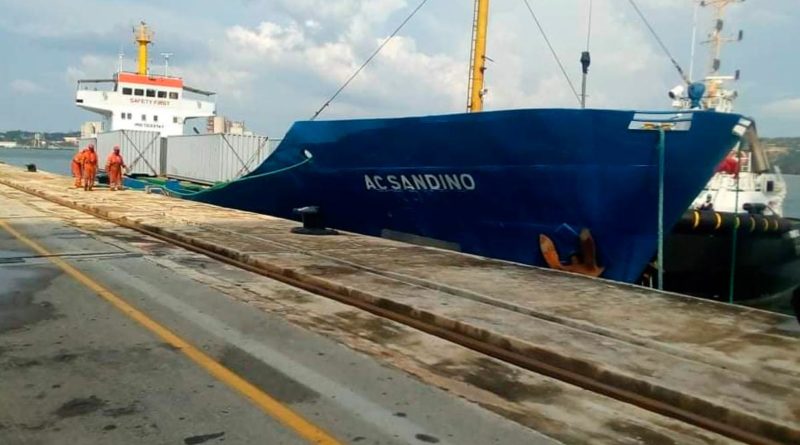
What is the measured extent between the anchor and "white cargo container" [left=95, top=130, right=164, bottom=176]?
22.4 m

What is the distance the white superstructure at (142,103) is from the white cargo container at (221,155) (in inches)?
430

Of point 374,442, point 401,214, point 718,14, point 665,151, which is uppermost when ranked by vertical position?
point 718,14

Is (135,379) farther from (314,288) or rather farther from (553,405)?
(314,288)

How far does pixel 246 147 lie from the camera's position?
23.3 meters

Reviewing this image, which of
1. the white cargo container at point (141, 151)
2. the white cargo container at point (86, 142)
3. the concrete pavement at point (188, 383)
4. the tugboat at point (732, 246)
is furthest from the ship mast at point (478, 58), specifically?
the white cargo container at point (86, 142)

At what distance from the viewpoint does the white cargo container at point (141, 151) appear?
95.6 feet

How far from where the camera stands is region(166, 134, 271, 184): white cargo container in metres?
23.1

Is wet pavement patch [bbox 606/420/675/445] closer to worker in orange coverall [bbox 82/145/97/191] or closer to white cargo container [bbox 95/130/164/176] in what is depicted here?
worker in orange coverall [bbox 82/145/97/191]

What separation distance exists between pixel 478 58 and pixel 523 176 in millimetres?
3815

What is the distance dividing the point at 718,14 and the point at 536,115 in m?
13.7

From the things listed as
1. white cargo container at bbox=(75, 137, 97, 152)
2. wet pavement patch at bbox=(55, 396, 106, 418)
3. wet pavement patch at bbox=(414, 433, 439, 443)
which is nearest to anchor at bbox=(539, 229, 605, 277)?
wet pavement patch at bbox=(414, 433, 439, 443)

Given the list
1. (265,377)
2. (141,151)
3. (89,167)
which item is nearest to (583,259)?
(265,377)

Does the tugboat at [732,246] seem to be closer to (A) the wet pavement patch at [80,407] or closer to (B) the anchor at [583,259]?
(B) the anchor at [583,259]

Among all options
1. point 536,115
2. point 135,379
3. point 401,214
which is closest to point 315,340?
point 135,379
